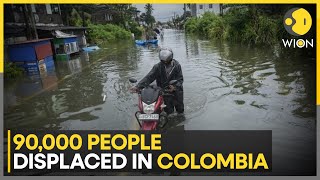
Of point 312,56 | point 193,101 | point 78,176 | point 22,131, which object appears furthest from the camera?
point 312,56

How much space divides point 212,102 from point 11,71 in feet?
36.3

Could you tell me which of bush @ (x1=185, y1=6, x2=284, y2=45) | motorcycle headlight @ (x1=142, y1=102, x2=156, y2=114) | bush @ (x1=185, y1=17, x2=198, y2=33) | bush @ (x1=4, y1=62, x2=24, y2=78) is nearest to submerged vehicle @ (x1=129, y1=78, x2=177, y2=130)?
motorcycle headlight @ (x1=142, y1=102, x2=156, y2=114)

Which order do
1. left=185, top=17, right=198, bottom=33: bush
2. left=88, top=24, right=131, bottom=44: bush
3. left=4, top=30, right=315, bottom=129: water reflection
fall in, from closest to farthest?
1. left=4, top=30, right=315, bottom=129: water reflection
2. left=88, top=24, right=131, bottom=44: bush
3. left=185, top=17, right=198, bottom=33: bush

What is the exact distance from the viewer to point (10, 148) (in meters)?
5.93

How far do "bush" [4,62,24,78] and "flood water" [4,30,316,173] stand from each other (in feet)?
3.08

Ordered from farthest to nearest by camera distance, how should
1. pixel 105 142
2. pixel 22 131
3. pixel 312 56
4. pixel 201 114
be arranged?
pixel 312 56
pixel 201 114
pixel 22 131
pixel 105 142

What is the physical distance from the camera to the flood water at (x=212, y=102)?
22.5 ft

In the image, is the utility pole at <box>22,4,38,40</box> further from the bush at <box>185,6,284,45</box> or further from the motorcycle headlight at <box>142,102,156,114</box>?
the motorcycle headlight at <box>142,102,156,114</box>

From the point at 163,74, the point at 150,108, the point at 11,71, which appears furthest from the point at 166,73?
the point at 11,71

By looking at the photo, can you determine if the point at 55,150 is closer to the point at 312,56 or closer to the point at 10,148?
the point at 10,148

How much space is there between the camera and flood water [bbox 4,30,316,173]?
6.85m

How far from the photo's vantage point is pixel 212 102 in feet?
30.0

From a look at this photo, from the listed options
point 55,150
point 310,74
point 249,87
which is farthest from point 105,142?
point 310,74

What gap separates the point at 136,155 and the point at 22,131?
146 inches
